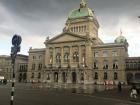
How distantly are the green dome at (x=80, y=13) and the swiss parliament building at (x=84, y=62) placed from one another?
14.1 feet

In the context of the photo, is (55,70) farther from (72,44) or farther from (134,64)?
(134,64)

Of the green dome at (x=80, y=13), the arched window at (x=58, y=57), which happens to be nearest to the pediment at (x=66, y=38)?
the arched window at (x=58, y=57)

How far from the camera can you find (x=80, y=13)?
4884 inches

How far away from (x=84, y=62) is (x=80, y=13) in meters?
30.7

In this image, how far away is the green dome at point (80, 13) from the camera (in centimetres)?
12150

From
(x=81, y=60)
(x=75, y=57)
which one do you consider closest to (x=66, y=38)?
(x=75, y=57)

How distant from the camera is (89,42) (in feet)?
343

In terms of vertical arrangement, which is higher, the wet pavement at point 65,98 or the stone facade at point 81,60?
the stone facade at point 81,60

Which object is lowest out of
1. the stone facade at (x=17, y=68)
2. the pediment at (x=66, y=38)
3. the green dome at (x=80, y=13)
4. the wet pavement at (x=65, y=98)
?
Result: the wet pavement at (x=65, y=98)

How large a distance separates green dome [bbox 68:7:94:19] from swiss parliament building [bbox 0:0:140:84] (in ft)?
14.1

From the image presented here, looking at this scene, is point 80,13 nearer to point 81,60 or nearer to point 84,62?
point 81,60

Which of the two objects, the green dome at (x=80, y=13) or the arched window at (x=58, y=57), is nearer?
the arched window at (x=58, y=57)

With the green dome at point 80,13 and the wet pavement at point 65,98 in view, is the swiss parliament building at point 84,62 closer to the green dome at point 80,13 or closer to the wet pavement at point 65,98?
the green dome at point 80,13

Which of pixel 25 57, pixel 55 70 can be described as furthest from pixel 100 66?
pixel 25 57
